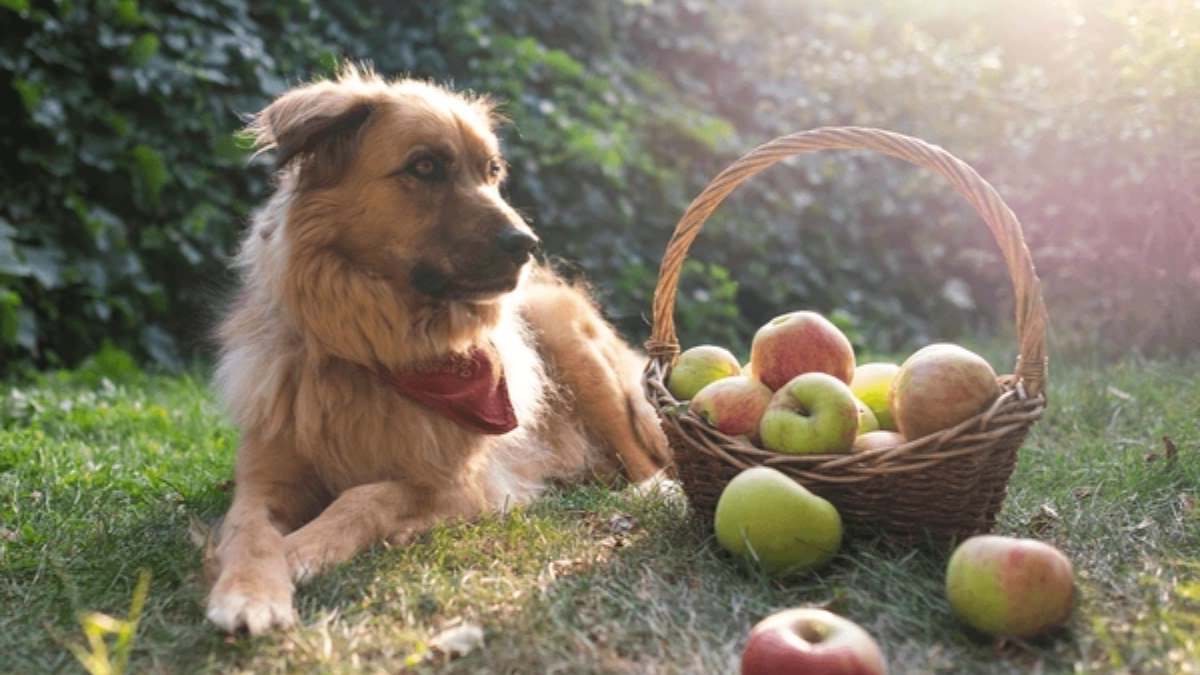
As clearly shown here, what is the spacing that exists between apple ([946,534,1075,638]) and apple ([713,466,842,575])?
349mm

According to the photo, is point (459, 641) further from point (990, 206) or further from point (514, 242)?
point (990, 206)

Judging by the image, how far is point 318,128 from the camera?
9.66 feet

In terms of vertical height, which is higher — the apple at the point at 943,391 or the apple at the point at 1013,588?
the apple at the point at 943,391

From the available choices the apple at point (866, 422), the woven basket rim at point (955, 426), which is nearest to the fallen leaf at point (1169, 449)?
the woven basket rim at point (955, 426)

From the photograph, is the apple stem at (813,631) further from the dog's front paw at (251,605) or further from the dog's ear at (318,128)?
the dog's ear at (318,128)

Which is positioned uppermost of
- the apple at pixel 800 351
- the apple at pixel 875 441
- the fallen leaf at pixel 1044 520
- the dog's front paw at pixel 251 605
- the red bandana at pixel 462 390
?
the apple at pixel 800 351

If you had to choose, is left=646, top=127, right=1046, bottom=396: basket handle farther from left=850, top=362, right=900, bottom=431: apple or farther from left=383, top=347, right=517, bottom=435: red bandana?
left=383, top=347, right=517, bottom=435: red bandana

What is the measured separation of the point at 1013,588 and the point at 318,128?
6.91 ft

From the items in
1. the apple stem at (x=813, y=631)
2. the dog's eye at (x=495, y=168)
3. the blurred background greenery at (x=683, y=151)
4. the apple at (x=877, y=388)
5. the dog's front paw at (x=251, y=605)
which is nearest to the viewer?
the apple stem at (x=813, y=631)

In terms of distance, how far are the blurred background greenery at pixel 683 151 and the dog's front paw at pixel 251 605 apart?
2.47 meters

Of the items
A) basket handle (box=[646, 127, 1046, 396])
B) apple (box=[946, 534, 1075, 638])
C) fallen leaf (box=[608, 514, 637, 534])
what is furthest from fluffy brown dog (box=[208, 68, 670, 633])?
apple (box=[946, 534, 1075, 638])

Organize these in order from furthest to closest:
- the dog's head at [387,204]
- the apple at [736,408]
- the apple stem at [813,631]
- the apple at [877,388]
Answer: the dog's head at [387,204], the apple at [877,388], the apple at [736,408], the apple stem at [813,631]

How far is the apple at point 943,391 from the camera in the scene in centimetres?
246

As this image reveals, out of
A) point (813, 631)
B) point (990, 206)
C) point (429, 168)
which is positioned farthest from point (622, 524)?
point (990, 206)
